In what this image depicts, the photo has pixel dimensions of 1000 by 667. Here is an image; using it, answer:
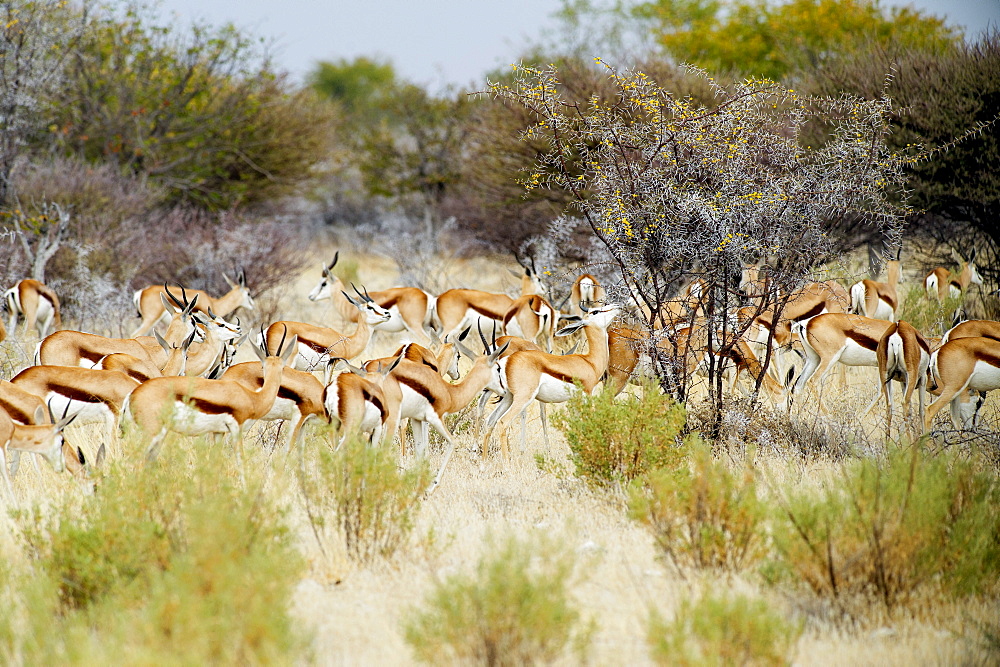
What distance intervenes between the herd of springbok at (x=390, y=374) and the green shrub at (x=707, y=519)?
1.44 meters

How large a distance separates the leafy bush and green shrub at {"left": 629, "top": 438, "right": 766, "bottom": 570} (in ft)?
5.62

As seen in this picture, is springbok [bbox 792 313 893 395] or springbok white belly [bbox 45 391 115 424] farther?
springbok [bbox 792 313 893 395]

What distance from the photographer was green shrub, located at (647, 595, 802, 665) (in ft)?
10.6

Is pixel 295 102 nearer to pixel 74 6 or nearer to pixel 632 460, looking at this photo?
pixel 74 6

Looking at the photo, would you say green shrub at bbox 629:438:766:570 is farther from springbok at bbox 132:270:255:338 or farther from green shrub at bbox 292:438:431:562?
springbok at bbox 132:270:255:338

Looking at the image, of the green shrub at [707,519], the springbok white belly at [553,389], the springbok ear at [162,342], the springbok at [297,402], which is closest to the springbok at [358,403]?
the springbok at [297,402]

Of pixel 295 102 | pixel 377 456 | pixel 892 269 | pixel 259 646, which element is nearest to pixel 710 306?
pixel 377 456

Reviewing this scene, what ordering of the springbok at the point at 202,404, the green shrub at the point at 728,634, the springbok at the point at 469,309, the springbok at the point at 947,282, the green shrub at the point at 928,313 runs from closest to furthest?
1. the green shrub at the point at 728,634
2. the springbok at the point at 202,404
3. the springbok at the point at 469,309
4. the green shrub at the point at 928,313
5. the springbok at the point at 947,282

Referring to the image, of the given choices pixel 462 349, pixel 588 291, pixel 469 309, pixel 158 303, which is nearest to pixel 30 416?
pixel 462 349

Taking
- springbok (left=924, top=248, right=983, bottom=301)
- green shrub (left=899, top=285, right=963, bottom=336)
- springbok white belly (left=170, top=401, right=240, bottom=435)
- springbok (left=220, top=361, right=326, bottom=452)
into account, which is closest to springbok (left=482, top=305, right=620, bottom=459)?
springbok (left=220, top=361, right=326, bottom=452)

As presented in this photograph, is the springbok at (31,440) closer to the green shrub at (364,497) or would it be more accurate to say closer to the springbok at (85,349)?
the green shrub at (364,497)

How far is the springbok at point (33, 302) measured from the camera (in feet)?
34.6

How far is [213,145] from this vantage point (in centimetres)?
1877

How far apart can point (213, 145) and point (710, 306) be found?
14.5 metres
